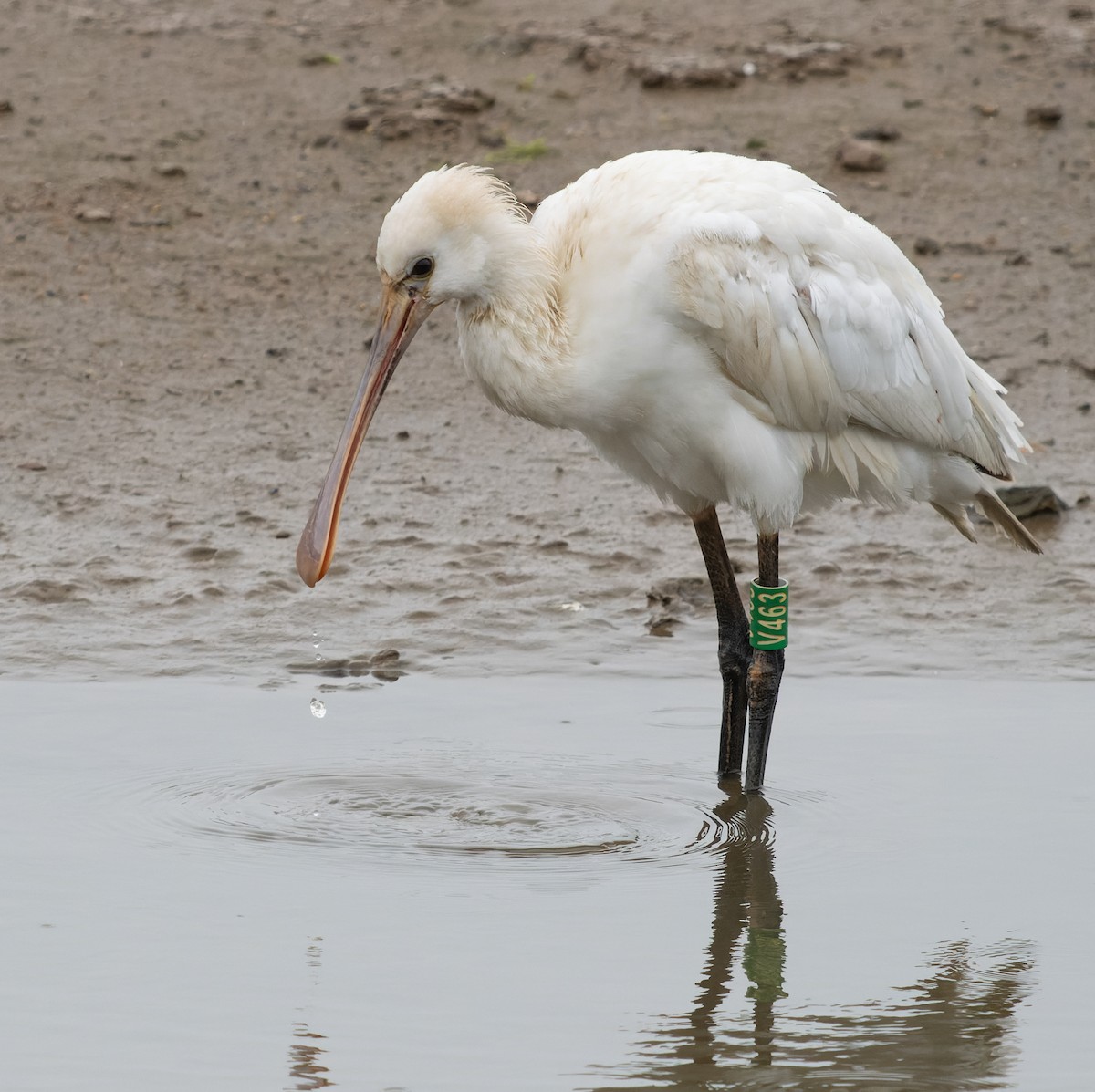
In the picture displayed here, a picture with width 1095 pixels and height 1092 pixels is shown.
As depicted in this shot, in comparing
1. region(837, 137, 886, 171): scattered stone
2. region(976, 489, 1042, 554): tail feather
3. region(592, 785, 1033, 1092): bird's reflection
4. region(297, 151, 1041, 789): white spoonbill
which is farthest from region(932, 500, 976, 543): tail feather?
region(837, 137, 886, 171): scattered stone

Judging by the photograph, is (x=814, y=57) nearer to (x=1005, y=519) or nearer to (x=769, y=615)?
(x=1005, y=519)

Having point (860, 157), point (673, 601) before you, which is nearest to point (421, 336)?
point (860, 157)

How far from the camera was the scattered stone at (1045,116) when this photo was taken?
12.5 m

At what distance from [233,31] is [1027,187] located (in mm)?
5118

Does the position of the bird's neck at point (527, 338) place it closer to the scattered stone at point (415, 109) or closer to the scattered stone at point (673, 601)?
the scattered stone at point (673, 601)

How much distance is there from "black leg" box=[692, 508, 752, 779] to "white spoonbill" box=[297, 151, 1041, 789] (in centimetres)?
2

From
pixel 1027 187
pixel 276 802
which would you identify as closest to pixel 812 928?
pixel 276 802

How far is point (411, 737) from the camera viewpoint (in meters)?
6.76

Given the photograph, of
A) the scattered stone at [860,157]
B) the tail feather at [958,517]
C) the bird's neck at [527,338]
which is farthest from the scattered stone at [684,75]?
the bird's neck at [527,338]

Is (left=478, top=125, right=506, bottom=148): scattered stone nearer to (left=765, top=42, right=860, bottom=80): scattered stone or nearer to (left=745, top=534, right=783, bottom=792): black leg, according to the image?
(left=765, top=42, right=860, bottom=80): scattered stone

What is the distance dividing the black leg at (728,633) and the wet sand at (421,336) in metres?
0.74

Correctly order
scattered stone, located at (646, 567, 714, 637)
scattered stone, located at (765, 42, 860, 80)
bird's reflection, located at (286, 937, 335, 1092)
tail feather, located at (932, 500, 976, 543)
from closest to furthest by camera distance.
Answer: bird's reflection, located at (286, 937, 335, 1092), tail feather, located at (932, 500, 976, 543), scattered stone, located at (646, 567, 714, 637), scattered stone, located at (765, 42, 860, 80)

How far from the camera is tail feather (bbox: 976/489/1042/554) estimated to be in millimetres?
7059

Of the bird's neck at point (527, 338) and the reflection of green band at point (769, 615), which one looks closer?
the bird's neck at point (527, 338)
